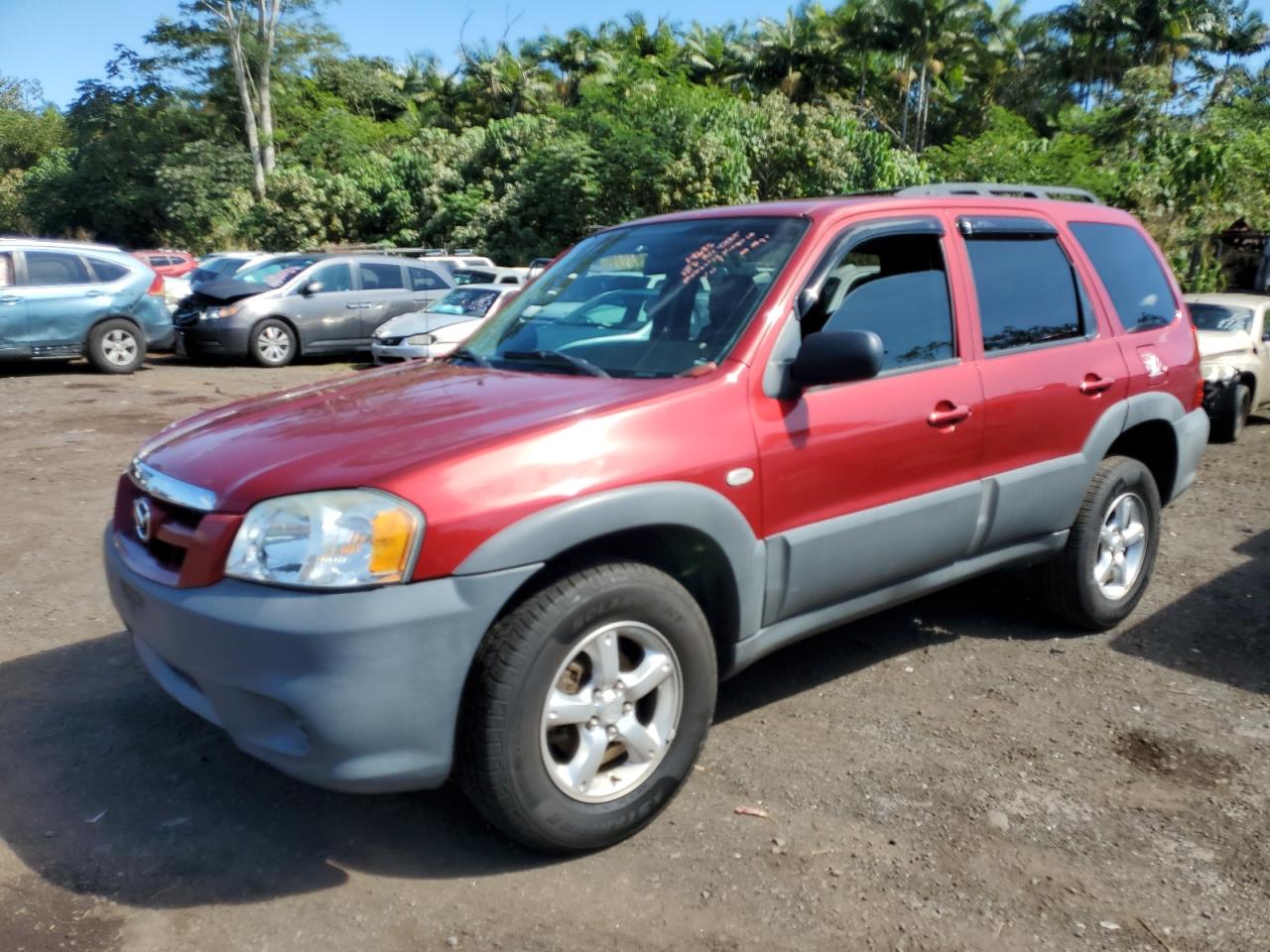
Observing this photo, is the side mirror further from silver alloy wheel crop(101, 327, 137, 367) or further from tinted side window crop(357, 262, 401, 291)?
tinted side window crop(357, 262, 401, 291)

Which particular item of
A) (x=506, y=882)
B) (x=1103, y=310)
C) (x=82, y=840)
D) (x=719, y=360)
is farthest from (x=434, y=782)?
(x=1103, y=310)

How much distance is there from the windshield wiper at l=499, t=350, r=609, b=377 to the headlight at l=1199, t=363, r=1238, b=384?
28.2 feet

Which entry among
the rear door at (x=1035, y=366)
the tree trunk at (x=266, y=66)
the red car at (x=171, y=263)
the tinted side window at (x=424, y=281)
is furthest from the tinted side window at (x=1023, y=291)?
the tree trunk at (x=266, y=66)

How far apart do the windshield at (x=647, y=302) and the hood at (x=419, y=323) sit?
33.4 ft

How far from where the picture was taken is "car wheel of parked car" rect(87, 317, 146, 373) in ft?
45.7

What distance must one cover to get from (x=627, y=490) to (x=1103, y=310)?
2.72m

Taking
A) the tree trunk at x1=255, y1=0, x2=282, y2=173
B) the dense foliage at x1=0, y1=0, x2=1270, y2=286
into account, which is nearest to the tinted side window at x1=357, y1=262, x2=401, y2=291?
the dense foliage at x1=0, y1=0, x2=1270, y2=286

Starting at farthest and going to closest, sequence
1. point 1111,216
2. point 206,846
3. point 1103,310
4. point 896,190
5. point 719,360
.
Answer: point 1111,216, point 1103,310, point 896,190, point 719,360, point 206,846

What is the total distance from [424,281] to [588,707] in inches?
585

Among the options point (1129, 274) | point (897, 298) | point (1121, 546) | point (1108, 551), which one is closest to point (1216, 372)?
point (1129, 274)

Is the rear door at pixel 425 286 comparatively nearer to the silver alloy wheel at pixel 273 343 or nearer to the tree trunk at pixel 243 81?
the silver alloy wheel at pixel 273 343

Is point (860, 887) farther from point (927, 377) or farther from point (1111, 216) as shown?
point (1111, 216)

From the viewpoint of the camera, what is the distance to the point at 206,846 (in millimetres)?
3117

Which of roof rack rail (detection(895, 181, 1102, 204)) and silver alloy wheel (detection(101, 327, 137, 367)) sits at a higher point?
roof rack rail (detection(895, 181, 1102, 204))
